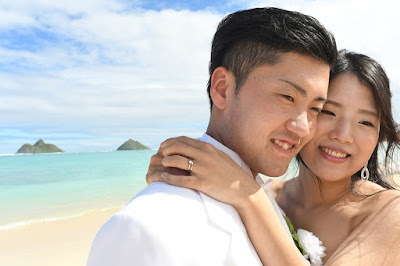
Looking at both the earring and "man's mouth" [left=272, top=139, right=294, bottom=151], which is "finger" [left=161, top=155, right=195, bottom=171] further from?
the earring

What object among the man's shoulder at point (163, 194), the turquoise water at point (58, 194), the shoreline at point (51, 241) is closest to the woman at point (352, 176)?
the man's shoulder at point (163, 194)

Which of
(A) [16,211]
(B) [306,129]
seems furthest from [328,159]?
(A) [16,211]

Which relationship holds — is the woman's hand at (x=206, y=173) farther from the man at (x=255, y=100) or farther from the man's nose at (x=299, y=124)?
the man's nose at (x=299, y=124)

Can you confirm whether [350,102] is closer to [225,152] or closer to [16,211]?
[225,152]

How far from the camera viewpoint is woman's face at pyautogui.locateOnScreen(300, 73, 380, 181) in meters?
2.86

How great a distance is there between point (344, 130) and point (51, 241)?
6579mm

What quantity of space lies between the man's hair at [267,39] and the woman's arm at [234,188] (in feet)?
1.47

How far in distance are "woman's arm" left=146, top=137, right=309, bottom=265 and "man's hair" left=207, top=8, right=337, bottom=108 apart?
45cm

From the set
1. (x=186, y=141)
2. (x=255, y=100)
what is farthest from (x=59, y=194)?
(x=255, y=100)

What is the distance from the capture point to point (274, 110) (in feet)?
6.94

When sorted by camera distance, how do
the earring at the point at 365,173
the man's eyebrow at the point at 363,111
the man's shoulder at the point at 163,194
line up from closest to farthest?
the man's shoulder at the point at 163,194 → the man's eyebrow at the point at 363,111 → the earring at the point at 365,173

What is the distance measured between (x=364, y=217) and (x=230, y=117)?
1.42 m

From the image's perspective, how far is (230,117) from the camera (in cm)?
223

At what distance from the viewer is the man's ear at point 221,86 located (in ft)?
7.44
